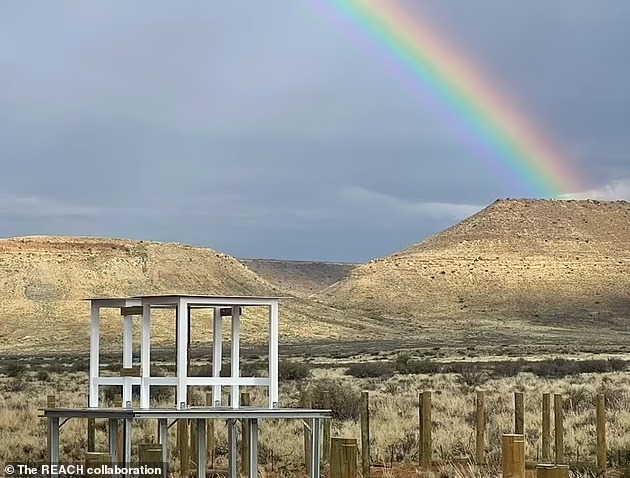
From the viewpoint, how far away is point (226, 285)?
333ft

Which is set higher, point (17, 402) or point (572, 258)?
point (572, 258)

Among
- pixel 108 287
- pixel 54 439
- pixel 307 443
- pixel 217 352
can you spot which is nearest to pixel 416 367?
pixel 307 443

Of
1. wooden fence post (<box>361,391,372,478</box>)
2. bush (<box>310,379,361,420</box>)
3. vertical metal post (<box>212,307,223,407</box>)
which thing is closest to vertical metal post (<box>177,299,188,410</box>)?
vertical metal post (<box>212,307,223,407</box>)

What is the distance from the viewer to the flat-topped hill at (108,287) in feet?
271

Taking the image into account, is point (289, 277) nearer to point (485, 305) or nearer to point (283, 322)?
point (485, 305)

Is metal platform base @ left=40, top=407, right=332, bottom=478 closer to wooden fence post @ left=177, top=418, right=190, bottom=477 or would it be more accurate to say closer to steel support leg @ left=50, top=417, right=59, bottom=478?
steel support leg @ left=50, top=417, right=59, bottom=478

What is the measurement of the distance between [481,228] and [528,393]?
10395 cm

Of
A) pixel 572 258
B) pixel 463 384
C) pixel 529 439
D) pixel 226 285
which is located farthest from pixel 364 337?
pixel 529 439

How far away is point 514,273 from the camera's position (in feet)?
382

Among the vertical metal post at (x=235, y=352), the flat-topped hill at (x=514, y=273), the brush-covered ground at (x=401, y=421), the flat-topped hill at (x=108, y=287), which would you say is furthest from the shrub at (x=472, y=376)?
the flat-topped hill at (x=514, y=273)

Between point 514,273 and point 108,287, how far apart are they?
43079 millimetres

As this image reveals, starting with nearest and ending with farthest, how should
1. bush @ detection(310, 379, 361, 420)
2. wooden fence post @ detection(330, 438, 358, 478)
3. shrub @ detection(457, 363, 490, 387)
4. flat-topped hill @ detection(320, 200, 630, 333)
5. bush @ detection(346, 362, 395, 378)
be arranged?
wooden fence post @ detection(330, 438, 358, 478) → bush @ detection(310, 379, 361, 420) → shrub @ detection(457, 363, 490, 387) → bush @ detection(346, 362, 395, 378) → flat-topped hill @ detection(320, 200, 630, 333)

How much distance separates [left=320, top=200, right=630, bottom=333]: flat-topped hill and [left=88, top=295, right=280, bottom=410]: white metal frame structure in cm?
8634

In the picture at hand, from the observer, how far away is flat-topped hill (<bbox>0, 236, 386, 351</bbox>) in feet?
271
